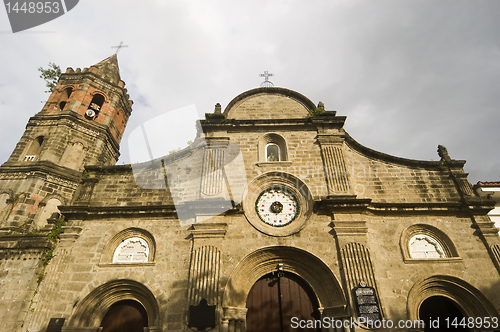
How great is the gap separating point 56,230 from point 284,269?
754 cm

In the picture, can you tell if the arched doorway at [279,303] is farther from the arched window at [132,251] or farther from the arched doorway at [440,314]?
the arched window at [132,251]

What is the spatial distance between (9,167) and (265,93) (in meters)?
11.6

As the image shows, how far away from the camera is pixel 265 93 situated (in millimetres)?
12727

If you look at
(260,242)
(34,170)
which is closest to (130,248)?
(260,242)

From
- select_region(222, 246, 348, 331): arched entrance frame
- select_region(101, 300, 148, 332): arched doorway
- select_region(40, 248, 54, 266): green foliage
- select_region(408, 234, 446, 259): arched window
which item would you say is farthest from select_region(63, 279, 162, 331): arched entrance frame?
select_region(408, 234, 446, 259): arched window

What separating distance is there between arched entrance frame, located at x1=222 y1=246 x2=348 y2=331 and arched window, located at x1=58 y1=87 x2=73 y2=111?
1362 centimetres

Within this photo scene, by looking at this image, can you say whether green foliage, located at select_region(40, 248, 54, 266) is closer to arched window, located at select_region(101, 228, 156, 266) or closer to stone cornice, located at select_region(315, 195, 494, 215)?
arched window, located at select_region(101, 228, 156, 266)

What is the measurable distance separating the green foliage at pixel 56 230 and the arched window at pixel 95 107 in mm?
7640

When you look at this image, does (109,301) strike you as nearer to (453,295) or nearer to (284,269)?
(284,269)

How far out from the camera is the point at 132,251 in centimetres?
948

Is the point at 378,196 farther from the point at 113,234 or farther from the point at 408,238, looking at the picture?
the point at 113,234

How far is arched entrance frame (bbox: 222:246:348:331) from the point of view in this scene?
8.16 metres

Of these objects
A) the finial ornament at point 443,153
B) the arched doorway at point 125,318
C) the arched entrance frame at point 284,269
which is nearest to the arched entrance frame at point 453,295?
the arched entrance frame at point 284,269

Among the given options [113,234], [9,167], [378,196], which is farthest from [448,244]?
[9,167]
